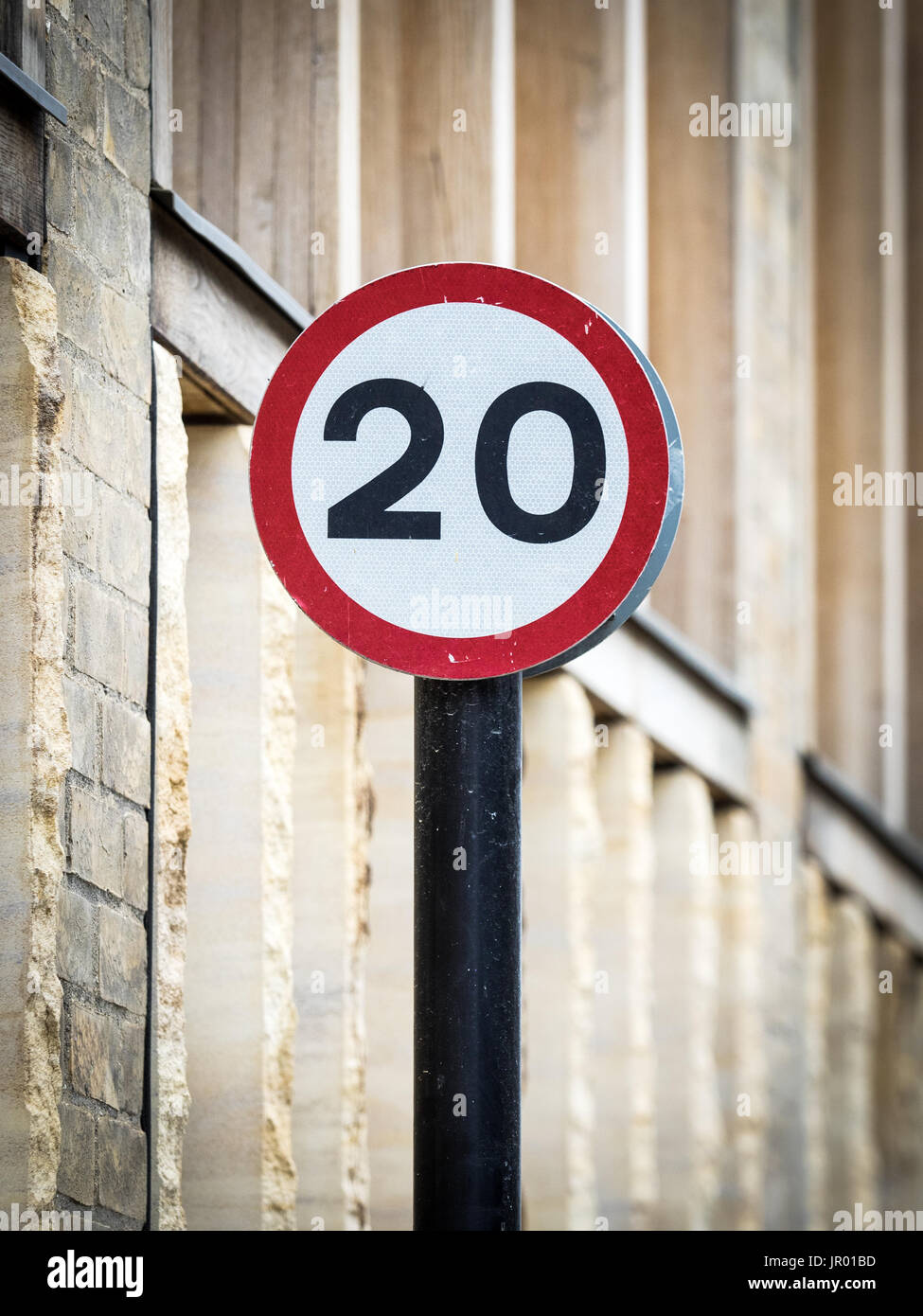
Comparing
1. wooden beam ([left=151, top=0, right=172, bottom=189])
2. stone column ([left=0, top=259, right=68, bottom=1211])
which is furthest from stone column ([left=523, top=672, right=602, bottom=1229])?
stone column ([left=0, top=259, right=68, bottom=1211])

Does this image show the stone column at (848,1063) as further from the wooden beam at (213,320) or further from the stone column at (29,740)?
the stone column at (29,740)

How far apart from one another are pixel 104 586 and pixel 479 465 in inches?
65.0

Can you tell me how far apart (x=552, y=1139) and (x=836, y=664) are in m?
7.12

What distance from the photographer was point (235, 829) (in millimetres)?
5336

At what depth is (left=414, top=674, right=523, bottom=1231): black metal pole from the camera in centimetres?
267

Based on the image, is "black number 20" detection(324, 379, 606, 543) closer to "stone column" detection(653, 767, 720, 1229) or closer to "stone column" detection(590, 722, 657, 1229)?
"stone column" detection(590, 722, 657, 1229)

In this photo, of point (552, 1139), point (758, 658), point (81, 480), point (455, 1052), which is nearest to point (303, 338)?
point (455, 1052)

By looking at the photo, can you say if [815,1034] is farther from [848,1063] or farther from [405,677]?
[405,677]

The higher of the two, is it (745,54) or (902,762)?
(745,54)

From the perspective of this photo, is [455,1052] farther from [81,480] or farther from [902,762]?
[902,762]

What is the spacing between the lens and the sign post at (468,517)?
274cm

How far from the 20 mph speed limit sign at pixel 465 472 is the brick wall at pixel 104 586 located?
1298 mm
